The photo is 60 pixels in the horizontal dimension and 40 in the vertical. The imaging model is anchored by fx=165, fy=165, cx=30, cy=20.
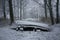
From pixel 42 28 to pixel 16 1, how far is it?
33.3m

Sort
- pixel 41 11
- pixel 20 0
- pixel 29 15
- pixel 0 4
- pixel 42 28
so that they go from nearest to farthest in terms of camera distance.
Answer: pixel 42 28 → pixel 0 4 → pixel 20 0 → pixel 41 11 → pixel 29 15

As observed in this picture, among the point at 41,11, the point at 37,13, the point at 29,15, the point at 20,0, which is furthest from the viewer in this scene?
the point at 29,15

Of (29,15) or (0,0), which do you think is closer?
(0,0)

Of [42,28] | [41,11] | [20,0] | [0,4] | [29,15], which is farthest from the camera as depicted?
[29,15]

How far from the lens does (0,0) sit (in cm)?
4069

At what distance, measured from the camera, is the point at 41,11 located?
51.7 metres

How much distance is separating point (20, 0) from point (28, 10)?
17.8 metres

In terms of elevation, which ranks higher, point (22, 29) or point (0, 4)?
point (0, 4)

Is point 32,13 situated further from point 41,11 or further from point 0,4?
point 0,4

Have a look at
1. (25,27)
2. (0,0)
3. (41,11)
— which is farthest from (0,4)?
(25,27)

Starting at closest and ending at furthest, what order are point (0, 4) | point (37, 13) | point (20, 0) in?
point (0, 4)
point (20, 0)
point (37, 13)

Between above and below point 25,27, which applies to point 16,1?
above

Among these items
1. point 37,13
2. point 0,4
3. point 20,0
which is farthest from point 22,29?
point 37,13

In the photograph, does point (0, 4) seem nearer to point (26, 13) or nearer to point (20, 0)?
point (20, 0)
